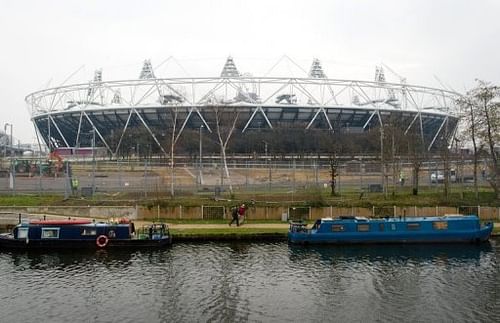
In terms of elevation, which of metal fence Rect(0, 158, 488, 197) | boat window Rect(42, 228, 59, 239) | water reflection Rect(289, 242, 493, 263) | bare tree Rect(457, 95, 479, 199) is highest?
bare tree Rect(457, 95, 479, 199)

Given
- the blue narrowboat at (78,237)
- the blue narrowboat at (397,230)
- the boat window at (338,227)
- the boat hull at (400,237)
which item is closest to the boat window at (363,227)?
the blue narrowboat at (397,230)

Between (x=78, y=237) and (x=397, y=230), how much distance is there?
1571 centimetres

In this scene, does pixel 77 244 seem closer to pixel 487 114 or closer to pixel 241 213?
pixel 241 213

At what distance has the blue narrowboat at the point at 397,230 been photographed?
2658 centimetres

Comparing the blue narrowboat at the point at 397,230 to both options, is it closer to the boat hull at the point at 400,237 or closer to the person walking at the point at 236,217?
the boat hull at the point at 400,237

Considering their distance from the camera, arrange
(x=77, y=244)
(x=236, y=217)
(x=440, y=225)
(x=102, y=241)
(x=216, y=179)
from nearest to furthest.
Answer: (x=102, y=241), (x=77, y=244), (x=440, y=225), (x=236, y=217), (x=216, y=179)

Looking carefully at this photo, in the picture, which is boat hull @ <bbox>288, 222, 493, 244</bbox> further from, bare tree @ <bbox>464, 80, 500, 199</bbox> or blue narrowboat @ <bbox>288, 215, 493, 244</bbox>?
bare tree @ <bbox>464, 80, 500, 199</bbox>

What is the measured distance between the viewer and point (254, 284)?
1856cm

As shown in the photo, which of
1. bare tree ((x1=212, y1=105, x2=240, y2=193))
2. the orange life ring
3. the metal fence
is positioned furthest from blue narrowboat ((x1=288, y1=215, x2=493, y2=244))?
bare tree ((x1=212, y1=105, x2=240, y2=193))

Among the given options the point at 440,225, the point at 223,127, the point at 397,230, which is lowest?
the point at 397,230

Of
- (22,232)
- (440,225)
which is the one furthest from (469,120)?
(22,232)

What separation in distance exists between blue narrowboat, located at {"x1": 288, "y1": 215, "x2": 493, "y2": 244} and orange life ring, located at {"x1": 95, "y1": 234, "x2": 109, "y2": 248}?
348 inches

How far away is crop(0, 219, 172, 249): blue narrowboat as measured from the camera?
25312mm

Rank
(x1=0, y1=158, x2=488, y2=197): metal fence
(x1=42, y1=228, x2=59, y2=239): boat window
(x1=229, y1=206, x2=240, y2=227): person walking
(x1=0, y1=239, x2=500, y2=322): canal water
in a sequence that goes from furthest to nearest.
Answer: (x1=0, y1=158, x2=488, y2=197): metal fence < (x1=229, y1=206, x2=240, y2=227): person walking < (x1=42, y1=228, x2=59, y2=239): boat window < (x1=0, y1=239, x2=500, y2=322): canal water
